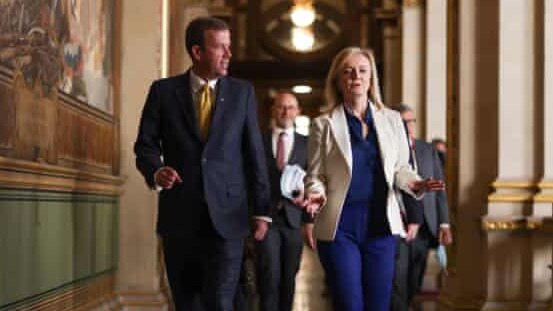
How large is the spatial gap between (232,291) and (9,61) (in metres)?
1.61

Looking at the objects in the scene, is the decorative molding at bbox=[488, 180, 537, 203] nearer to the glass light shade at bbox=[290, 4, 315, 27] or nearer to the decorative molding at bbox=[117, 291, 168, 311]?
the decorative molding at bbox=[117, 291, 168, 311]

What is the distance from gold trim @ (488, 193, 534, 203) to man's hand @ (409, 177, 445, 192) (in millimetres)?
2941

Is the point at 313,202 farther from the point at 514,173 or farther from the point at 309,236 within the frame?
the point at 514,173

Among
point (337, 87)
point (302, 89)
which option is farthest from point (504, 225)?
point (302, 89)

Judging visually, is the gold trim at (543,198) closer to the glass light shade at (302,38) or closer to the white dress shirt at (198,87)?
the white dress shirt at (198,87)

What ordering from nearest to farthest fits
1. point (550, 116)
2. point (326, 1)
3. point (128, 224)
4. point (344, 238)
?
point (344, 238) → point (550, 116) → point (128, 224) → point (326, 1)

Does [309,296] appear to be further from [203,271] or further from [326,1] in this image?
[326,1]

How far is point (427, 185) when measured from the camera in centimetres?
554

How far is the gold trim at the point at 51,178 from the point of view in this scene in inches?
222

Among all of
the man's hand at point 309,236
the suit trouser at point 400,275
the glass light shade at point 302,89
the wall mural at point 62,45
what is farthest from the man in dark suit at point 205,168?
the glass light shade at point 302,89

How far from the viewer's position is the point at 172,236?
563 cm

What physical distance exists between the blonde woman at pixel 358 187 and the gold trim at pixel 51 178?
149 centimetres

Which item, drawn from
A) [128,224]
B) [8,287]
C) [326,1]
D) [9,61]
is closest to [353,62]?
[9,61]

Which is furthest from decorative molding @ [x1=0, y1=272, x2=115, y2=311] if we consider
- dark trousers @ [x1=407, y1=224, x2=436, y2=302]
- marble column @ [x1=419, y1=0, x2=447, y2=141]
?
marble column @ [x1=419, y1=0, x2=447, y2=141]
